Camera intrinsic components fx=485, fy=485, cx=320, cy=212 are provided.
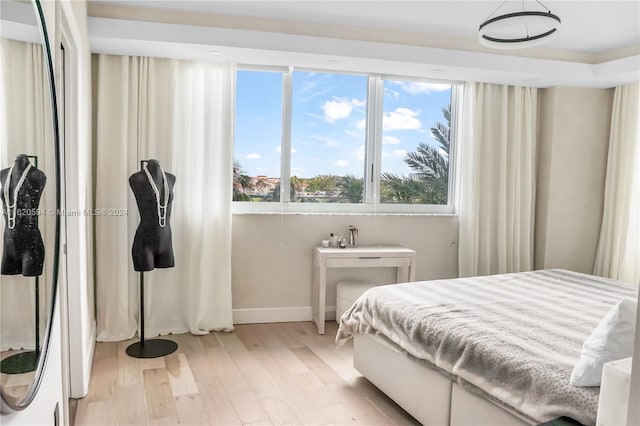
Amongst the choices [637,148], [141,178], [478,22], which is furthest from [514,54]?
[141,178]

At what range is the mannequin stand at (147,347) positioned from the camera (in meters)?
3.45

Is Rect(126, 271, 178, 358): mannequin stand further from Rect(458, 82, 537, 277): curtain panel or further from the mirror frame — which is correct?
Rect(458, 82, 537, 277): curtain panel

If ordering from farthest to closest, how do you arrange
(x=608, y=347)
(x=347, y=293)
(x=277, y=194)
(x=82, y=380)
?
(x=277, y=194), (x=347, y=293), (x=82, y=380), (x=608, y=347)

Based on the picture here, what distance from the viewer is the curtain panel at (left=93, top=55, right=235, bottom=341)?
12.3 feet

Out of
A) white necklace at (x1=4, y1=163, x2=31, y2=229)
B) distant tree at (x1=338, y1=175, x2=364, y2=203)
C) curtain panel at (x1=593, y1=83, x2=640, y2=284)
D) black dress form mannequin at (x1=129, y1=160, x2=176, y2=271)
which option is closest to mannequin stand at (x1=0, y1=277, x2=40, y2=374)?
white necklace at (x1=4, y1=163, x2=31, y2=229)

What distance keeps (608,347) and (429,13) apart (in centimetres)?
264

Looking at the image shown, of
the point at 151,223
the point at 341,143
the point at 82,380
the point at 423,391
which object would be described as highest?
the point at 341,143

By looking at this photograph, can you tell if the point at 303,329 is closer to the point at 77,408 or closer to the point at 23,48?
the point at 77,408

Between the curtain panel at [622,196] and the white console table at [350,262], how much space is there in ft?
6.86

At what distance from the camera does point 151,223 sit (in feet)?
11.2

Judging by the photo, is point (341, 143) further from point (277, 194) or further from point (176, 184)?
point (176, 184)

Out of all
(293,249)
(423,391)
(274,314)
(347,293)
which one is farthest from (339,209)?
(423,391)

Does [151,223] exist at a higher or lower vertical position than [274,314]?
higher

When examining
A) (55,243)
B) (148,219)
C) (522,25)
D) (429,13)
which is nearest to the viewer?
(55,243)
